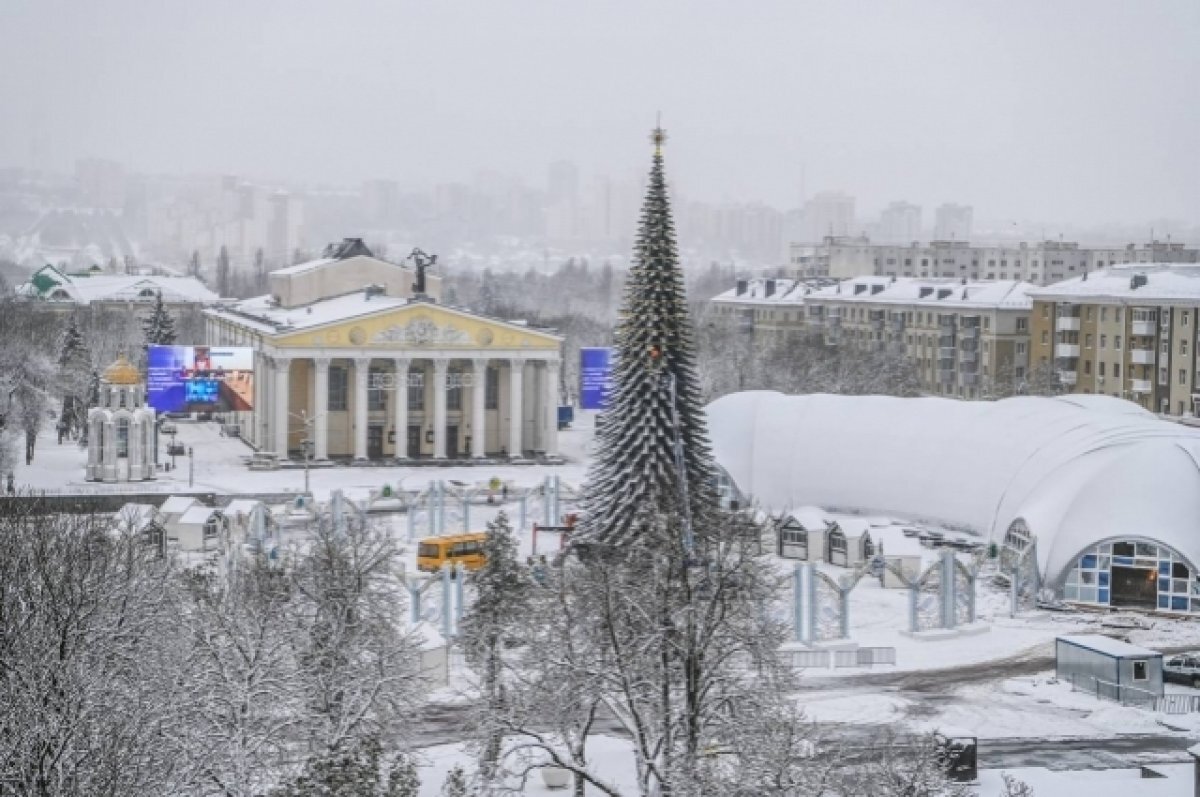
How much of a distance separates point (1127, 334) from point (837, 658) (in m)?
46.8

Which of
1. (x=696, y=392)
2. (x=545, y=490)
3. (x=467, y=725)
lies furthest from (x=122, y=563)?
(x=545, y=490)

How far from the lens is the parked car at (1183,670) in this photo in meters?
31.8

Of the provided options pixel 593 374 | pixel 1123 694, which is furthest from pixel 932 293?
pixel 1123 694

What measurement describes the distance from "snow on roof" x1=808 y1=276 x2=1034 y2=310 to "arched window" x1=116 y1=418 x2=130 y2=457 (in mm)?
42302

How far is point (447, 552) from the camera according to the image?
41.0 metres

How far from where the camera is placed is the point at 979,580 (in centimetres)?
Answer: 4159

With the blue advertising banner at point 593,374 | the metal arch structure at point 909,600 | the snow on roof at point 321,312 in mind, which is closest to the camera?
the metal arch structure at point 909,600

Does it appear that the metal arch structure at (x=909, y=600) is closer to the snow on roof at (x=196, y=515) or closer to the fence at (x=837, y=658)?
the fence at (x=837, y=658)

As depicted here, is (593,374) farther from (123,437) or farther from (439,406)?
(123,437)

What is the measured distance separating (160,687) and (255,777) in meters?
1.52

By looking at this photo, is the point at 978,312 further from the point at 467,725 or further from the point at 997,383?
the point at 467,725

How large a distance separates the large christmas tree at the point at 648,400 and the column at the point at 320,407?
26.0 metres

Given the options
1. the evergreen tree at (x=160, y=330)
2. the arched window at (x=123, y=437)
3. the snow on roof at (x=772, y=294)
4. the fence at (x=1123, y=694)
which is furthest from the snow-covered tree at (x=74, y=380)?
the fence at (x=1123, y=694)

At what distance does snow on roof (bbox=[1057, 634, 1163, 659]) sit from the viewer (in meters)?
30.6
